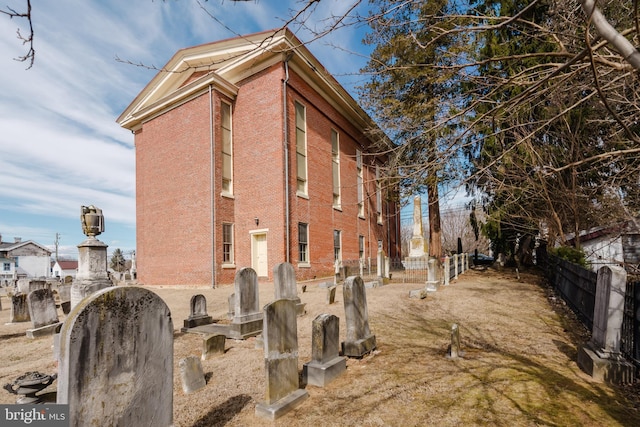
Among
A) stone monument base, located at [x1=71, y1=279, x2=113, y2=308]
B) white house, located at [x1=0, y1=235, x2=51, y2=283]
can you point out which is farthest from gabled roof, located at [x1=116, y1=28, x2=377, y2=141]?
white house, located at [x1=0, y1=235, x2=51, y2=283]

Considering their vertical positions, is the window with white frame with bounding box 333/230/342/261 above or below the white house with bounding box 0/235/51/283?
above

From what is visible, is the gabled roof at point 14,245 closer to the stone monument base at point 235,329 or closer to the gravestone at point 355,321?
the stone monument base at point 235,329

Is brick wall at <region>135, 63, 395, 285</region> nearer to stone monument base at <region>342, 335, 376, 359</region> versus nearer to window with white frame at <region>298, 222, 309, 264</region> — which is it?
window with white frame at <region>298, 222, 309, 264</region>

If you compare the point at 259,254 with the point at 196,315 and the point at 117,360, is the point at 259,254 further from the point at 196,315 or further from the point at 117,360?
the point at 117,360

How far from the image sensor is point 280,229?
16828mm

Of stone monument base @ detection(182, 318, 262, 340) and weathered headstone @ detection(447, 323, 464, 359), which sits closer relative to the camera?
weathered headstone @ detection(447, 323, 464, 359)

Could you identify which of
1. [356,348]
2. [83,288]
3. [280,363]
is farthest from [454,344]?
[83,288]

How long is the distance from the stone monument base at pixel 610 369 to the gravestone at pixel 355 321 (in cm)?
311

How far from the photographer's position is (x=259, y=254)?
17922mm

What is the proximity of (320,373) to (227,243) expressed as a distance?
570 inches

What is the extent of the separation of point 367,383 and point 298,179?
48.6ft

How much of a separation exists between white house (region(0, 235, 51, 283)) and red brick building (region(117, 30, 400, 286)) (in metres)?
44.6

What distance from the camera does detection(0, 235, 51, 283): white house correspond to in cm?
4953

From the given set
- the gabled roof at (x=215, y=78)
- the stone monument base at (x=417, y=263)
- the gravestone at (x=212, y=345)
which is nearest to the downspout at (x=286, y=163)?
the gabled roof at (x=215, y=78)
